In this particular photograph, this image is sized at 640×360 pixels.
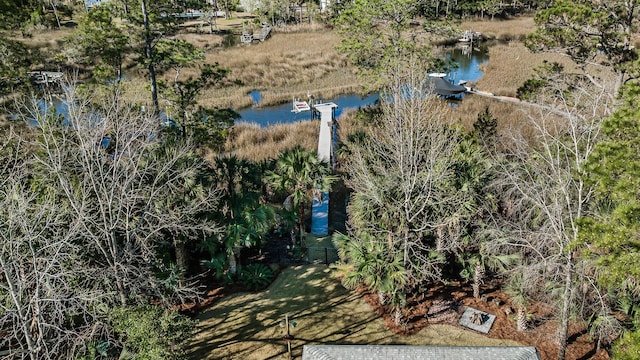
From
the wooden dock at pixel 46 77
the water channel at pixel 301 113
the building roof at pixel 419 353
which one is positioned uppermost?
the wooden dock at pixel 46 77

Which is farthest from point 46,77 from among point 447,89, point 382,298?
point 447,89

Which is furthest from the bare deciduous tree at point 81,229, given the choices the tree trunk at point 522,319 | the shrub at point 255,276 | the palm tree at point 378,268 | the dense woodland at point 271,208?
the tree trunk at point 522,319

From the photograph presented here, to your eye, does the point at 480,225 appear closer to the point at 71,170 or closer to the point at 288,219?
the point at 288,219

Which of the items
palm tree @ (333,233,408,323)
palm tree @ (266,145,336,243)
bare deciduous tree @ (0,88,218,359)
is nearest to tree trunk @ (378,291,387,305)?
palm tree @ (333,233,408,323)

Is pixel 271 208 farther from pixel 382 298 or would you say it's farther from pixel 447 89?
pixel 447 89

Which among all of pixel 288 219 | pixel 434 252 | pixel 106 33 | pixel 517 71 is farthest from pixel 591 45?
pixel 517 71

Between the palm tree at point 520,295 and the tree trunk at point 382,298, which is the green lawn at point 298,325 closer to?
the tree trunk at point 382,298

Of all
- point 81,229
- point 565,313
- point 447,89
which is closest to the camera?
point 81,229
